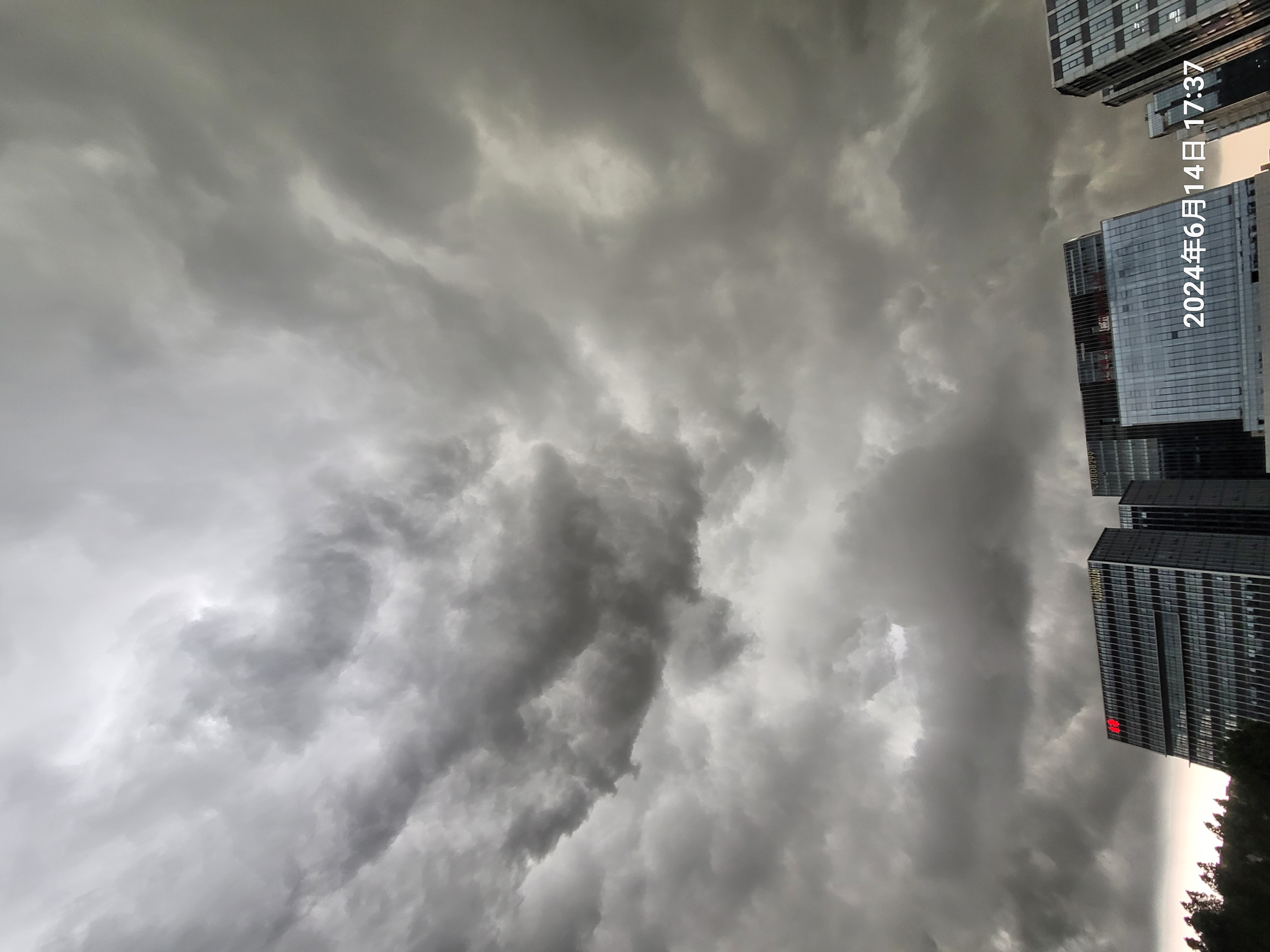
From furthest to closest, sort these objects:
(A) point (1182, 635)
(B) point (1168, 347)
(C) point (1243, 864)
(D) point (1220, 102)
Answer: (A) point (1182, 635) < (B) point (1168, 347) < (D) point (1220, 102) < (C) point (1243, 864)

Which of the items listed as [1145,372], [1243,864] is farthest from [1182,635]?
[1243,864]

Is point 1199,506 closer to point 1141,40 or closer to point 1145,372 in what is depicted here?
point 1145,372

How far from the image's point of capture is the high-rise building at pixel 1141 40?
9350 centimetres

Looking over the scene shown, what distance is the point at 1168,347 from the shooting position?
14725 cm

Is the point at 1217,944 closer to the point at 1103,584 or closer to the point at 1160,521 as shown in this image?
the point at 1103,584

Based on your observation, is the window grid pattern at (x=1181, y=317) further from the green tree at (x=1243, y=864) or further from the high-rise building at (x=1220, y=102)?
the green tree at (x=1243, y=864)

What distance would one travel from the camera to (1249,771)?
61.3 meters

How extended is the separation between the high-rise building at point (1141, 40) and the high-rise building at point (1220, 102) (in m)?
2.24

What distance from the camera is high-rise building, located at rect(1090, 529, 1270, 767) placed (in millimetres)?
141125

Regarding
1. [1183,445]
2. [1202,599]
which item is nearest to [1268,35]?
[1183,445]

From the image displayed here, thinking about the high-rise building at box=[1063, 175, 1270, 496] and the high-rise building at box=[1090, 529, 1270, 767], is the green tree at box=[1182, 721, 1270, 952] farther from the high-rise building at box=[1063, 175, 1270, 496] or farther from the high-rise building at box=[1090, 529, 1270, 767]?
the high-rise building at box=[1063, 175, 1270, 496]

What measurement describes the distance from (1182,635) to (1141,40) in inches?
6720

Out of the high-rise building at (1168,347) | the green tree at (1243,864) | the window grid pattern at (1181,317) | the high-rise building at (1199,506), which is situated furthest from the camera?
the high-rise building at (1199,506)

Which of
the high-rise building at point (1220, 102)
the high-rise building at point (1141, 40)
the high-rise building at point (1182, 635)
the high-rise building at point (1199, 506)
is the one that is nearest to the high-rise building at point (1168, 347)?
the high-rise building at point (1199, 506)
